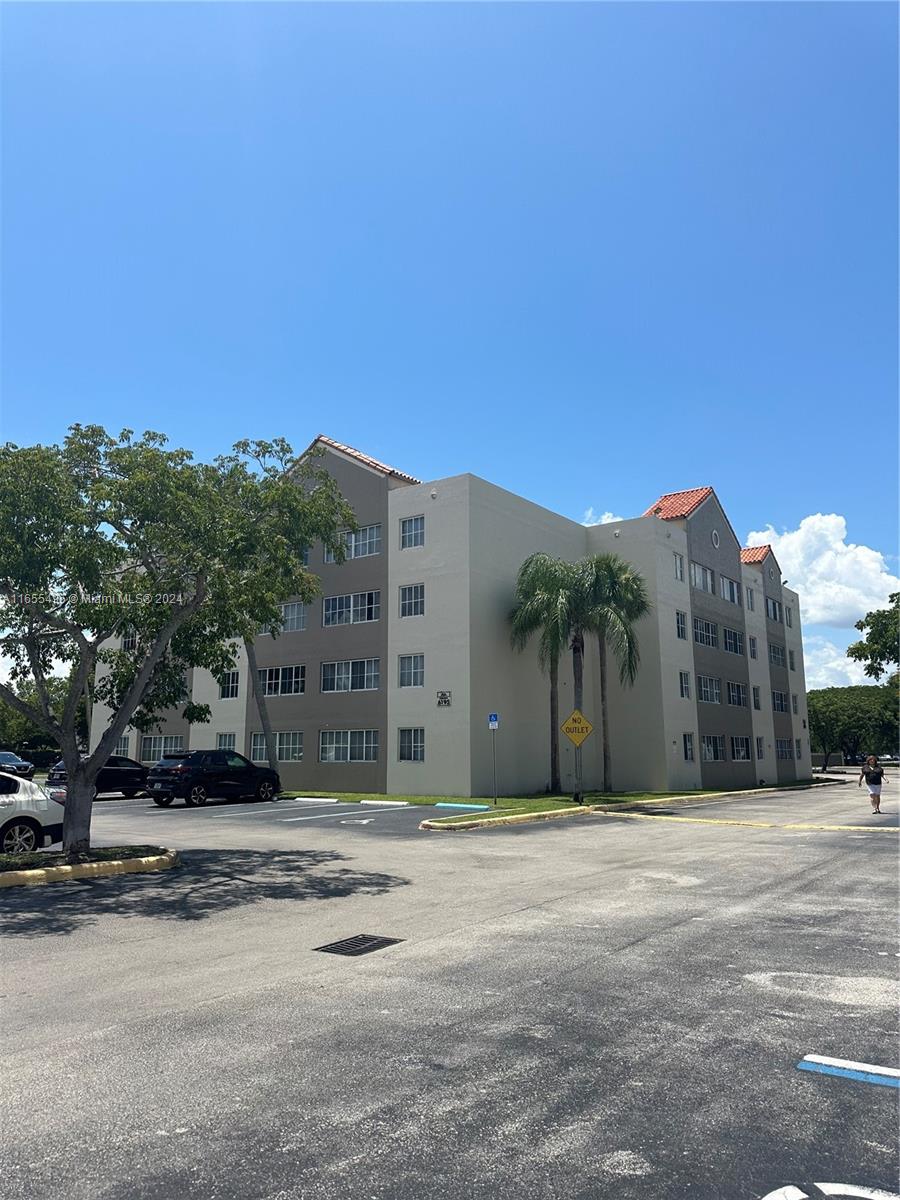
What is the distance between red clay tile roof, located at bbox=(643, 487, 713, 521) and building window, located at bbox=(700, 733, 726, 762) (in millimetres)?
10583

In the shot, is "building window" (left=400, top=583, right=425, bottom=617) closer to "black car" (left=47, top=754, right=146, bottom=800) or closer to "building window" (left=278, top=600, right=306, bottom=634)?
"building window" (left=278, top=600, right=306, bottom=634)

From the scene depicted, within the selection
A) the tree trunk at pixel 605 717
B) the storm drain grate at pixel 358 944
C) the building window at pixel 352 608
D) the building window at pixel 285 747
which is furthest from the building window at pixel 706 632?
the storm drain grate at pixel 358 944

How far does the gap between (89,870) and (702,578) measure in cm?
3481

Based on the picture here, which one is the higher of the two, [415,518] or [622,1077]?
[415,518]

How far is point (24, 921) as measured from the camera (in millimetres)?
9383

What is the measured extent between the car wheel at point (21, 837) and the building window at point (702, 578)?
3277 centimetres

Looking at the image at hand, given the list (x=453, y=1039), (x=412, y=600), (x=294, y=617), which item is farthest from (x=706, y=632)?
(x=453, y=1039)

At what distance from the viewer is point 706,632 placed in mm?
41438

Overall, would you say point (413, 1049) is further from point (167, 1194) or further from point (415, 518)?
point (415, 518)

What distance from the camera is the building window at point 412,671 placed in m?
31.6

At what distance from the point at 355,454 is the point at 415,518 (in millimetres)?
4601

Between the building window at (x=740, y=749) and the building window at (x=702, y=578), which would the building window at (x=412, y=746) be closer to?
the building window at (x=702, y=578)

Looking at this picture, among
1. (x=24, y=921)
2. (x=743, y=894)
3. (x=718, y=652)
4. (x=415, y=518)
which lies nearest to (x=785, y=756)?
(x=718, y=652)

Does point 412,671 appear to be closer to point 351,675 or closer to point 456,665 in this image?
point 456,665
